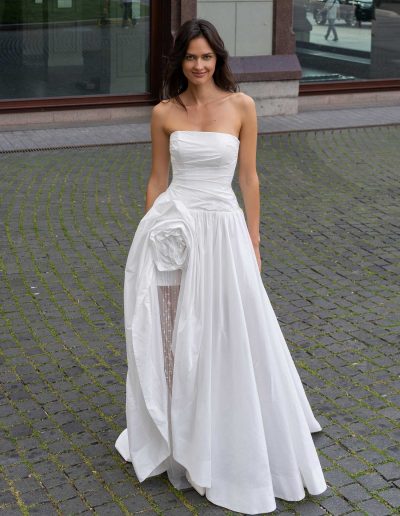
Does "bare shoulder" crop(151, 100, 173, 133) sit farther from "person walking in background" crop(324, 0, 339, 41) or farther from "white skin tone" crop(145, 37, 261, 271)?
"person walking in background" crop(324, 0, 339, 41)

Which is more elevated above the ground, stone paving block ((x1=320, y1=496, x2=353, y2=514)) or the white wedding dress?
the white wedding dress

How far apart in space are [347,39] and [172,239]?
39.9 ft

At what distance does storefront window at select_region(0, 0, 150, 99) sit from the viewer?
1443 cm

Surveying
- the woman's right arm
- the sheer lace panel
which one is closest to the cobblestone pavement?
the sheer lace panel

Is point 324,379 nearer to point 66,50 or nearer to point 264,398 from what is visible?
point 264,398

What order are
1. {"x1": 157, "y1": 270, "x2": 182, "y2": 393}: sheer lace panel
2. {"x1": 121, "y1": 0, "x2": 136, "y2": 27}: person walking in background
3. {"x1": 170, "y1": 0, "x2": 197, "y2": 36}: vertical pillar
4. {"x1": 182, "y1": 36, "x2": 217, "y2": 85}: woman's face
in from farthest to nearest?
{"x1": 121, "y1": 0, "x2": 136, "y2": 27}: person walking in background
{"x1": 170, "y1": 0, "x2": 197, "y2": 36}: vertical pillar
{"x1": 157, "y1": 270, "x2": 182, "y2": 393}: sheer lace panel
{"x1": 182, "y1": 36, "x2": 217, "y2": 85}: woman's face

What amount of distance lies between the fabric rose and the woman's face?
1.91 ft

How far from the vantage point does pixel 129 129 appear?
14.3 metres

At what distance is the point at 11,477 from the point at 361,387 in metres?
2.17

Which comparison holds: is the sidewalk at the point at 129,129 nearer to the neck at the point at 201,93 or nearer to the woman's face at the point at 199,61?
the neck at the point at 201,93

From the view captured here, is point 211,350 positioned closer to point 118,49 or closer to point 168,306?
point 168,306

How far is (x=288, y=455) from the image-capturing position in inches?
197

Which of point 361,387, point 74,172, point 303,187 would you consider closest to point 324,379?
point 361,387

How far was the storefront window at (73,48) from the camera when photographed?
14.4 metres
